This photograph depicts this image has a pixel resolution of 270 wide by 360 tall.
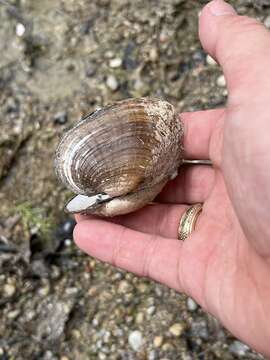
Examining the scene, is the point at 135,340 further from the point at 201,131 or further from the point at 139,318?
the point at 201,131

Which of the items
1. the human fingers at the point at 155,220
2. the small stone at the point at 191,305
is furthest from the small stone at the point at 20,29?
the small stone at the point at 191,305

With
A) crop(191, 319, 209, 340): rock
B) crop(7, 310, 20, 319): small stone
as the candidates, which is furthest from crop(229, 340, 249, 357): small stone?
crop(7, 310, 20, 319): small stone

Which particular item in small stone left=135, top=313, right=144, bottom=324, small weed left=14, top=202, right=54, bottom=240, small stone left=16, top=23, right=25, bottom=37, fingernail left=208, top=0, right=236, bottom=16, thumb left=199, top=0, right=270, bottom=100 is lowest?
small stone left=135, top=313, right=144, bottom=324

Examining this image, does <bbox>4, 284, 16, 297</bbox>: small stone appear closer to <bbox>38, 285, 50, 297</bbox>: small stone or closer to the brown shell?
<bbox>38, 285, 50, 297</bbox>: small stone

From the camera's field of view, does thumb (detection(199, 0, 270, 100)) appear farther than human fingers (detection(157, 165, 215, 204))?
No

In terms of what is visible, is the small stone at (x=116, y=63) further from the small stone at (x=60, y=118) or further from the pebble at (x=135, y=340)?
the pebble at (x=135, y=340)

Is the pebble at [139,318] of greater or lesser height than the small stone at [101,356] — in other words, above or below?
above

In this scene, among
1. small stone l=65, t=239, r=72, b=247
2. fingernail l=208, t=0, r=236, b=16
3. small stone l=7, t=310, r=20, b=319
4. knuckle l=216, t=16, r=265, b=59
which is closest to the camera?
knuckle l=216, t=16, r=265, b=59
